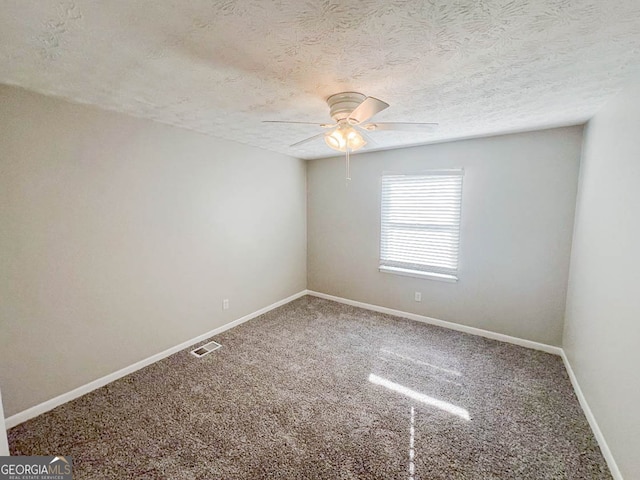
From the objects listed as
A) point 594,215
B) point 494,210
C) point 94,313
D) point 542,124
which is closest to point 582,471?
point 594,215

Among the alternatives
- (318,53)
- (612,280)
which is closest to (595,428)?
(612,280)

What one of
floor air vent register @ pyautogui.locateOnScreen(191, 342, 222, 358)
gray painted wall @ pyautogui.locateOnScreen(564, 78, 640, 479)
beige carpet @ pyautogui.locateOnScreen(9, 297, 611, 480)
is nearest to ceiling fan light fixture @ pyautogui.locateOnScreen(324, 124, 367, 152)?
gray painted wall @ pyautogui.locateOnScreen(564, 78, 640, 479)

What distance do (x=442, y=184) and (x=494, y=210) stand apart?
635mm

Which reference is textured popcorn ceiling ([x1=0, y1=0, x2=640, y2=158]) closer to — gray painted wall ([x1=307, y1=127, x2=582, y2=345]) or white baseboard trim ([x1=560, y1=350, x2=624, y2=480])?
gray painted wall ([x1=307, y1=127, x2=582, y2=345])

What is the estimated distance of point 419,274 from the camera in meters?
3.58

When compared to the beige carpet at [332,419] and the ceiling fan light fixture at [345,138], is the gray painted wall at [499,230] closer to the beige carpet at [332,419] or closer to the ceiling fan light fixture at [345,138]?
the beige carpet at [332,419]

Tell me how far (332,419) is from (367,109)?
2.11 meters

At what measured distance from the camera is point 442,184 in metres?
3.31

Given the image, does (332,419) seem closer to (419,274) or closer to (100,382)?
(100,382)

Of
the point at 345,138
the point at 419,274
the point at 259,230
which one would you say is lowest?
the point at 419,274

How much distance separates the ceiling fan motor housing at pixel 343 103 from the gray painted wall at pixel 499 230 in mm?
1864

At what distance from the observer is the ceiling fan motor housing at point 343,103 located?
182cm

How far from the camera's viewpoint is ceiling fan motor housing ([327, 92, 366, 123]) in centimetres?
182

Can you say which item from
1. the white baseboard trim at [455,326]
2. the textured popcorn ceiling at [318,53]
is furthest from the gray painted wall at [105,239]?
the white baseboard trim at [455,326]
